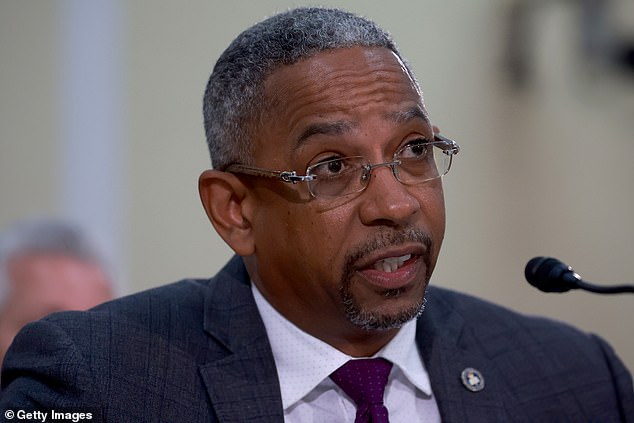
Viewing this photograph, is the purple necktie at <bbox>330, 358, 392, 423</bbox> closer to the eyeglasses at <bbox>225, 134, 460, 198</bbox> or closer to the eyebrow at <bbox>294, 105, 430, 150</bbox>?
the eyeglasses at <bbox>225, 134, 460, 198</bbox>

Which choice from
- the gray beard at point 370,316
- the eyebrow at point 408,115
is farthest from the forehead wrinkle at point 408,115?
the gray beard at point 370,316

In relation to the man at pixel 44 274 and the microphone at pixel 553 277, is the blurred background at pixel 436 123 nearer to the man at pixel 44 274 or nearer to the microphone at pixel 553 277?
the man at pixel 44 274

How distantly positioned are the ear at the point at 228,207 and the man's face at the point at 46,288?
1.03 meters

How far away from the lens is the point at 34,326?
204cm

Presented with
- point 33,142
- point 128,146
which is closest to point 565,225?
point 128,146

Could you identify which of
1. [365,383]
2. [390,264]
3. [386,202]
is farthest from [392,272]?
[365,383]

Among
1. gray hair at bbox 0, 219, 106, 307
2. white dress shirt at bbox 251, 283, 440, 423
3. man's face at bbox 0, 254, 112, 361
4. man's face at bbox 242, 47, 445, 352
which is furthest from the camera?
gray hair at bbox 0, 219, 106, 307

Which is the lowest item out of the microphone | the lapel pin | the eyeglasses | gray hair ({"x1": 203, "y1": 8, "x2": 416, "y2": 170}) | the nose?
the lapel pin

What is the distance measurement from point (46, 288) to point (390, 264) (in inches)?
60.8

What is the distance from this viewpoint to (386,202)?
6.28 ft

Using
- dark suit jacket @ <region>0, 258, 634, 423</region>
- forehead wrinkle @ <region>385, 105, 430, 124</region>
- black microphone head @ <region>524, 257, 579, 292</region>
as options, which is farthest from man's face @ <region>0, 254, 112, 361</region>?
black microphone head @ <region>524, 257, 579, 292</region>

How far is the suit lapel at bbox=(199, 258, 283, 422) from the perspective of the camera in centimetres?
200

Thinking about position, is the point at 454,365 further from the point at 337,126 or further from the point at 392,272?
the point at 337,126

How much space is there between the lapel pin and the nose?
1.50 ft
